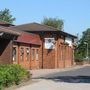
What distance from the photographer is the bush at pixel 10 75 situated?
20453mm

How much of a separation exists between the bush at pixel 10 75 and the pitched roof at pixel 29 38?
994 inches

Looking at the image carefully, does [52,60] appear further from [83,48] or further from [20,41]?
[83,48]

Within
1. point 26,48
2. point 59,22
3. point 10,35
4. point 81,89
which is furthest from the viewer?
point 59,22

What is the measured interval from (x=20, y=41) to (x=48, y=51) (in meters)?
10.8

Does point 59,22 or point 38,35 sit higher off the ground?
point 59,22

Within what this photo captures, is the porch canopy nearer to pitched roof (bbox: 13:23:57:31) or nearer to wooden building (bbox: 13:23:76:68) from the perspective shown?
wooden building (bbox: 13:23:76:68)

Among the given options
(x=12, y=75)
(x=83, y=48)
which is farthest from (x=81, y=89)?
(x=83, y=48)

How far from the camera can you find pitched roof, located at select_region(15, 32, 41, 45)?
A: 5078cm

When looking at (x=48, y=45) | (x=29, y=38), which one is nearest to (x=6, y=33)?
(x=29, y=38)

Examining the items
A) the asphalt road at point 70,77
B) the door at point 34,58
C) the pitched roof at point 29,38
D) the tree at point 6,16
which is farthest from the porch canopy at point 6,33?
the tree at point 6,16

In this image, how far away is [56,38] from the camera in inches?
2350

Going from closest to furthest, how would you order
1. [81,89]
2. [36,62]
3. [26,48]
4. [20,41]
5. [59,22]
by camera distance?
[81,89], [20,41], [26,48], [36,62], [59,22]

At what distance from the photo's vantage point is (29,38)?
54281 mm

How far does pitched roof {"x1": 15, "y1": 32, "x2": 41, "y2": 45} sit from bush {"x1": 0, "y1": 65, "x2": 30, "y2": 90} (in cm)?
2525
